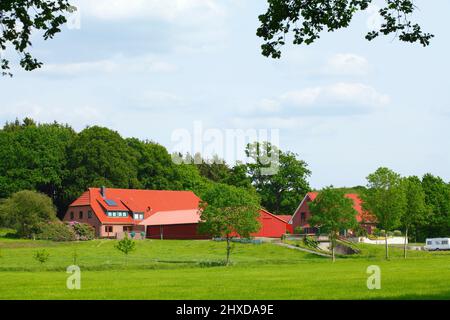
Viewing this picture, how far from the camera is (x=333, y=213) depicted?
241 feet

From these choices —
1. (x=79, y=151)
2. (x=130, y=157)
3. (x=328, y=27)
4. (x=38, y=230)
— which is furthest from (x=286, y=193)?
(x=328, y=27)

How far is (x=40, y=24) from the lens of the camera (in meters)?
20.4

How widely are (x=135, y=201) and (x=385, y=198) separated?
47.0 metres

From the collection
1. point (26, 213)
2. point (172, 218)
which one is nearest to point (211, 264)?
point (26, 213)

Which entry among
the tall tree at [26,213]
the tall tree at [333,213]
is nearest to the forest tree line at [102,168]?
the tall tree at [26,213]

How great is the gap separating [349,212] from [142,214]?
155ft

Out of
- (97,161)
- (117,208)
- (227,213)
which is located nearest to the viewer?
(227,213)

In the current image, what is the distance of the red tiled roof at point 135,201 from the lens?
359 feet

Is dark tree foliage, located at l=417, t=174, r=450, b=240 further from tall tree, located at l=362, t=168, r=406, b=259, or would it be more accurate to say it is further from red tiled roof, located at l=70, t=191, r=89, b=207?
red tiled roof, located at l=70, t=191, r=89, b=207

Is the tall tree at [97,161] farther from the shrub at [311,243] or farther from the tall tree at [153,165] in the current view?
the shrub at [311,243]

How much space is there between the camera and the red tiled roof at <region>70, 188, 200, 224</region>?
4304 inches

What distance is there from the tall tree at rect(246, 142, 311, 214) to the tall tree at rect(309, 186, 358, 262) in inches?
2202

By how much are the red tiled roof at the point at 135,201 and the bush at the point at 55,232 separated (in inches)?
489

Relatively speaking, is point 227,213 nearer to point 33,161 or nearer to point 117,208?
point 117,208
